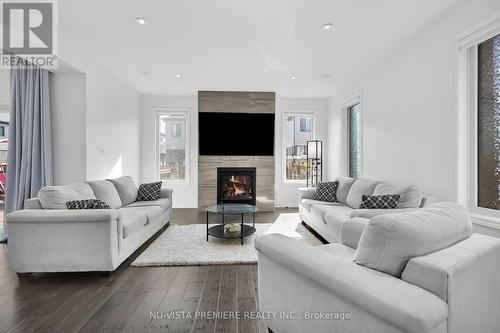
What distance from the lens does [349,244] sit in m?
2.03

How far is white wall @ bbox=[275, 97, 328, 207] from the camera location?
20.3 feet

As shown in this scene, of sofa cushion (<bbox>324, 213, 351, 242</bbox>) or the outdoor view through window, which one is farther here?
the outdoor view through window

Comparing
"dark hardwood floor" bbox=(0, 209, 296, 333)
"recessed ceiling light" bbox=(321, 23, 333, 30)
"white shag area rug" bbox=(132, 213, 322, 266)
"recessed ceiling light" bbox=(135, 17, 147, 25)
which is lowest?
"dark hardwood floor" bbox=(0, 209, 296, 333)

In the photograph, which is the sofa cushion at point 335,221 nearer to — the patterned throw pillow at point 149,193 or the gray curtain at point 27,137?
the patterned throw pillow at point 149,193

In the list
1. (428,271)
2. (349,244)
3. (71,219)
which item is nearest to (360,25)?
(349,244)

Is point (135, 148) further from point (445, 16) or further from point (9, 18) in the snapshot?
point (445, 16)

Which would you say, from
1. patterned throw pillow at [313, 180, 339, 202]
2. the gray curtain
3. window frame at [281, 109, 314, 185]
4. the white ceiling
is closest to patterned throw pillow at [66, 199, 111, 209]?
the gray curtain

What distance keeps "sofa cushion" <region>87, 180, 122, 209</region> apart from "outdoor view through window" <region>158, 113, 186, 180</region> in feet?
7.73

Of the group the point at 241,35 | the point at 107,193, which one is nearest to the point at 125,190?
the point at 107,193

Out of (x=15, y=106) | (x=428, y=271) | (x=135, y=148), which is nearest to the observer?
(x=428, y=271)

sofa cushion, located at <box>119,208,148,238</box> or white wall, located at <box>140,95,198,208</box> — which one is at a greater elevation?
white wall, located at <box>140,95,198,208</box>

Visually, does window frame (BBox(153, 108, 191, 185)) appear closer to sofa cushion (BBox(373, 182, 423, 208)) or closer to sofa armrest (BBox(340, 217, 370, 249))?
sofa cushion (BBox(373, 182, 423, 208))

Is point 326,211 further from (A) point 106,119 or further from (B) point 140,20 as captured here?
(A) point 106,119

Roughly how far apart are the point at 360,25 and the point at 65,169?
441cm
